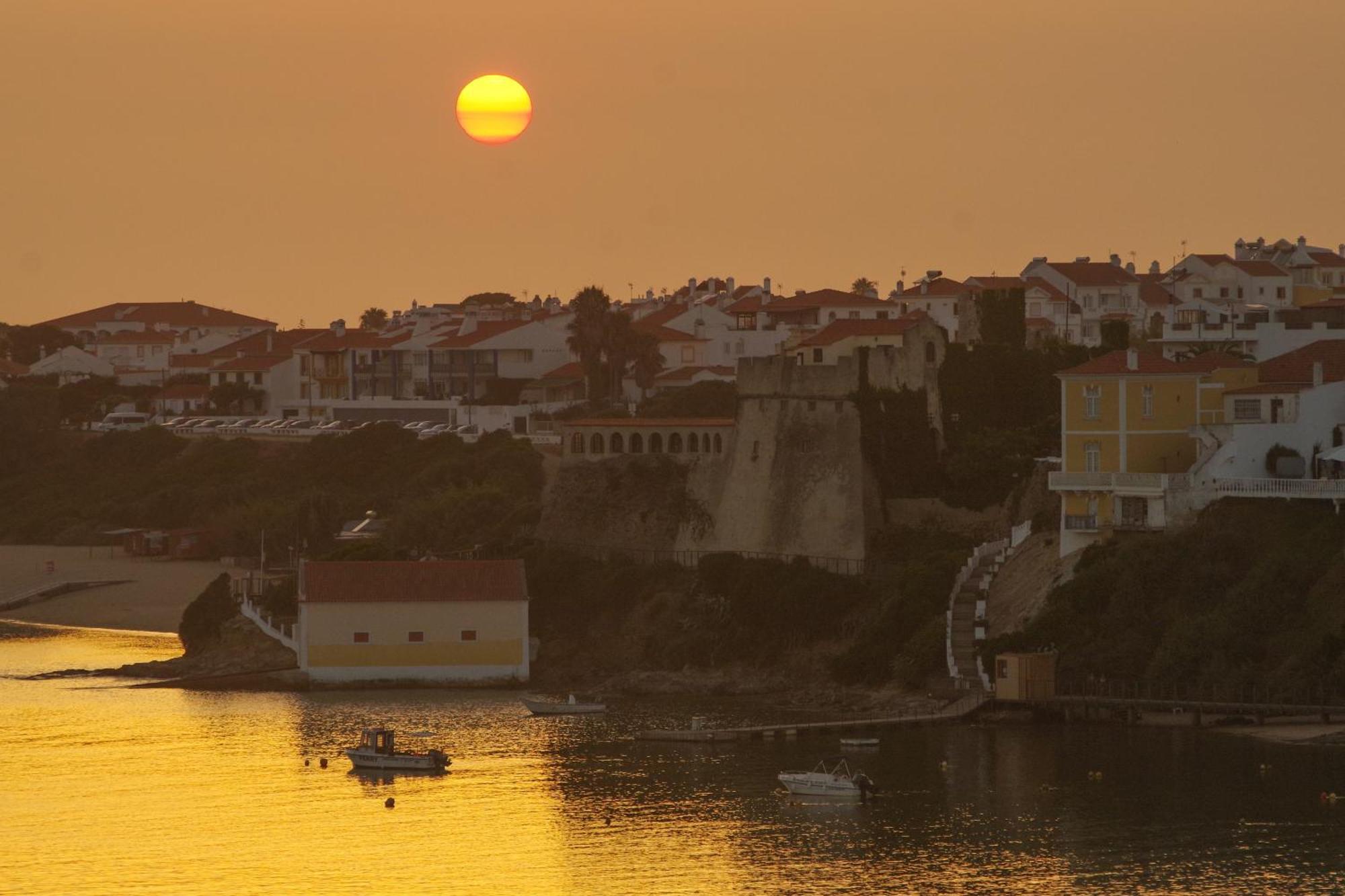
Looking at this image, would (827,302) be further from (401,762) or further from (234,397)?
(401,762)

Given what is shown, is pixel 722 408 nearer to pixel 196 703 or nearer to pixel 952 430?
pixel 952 430

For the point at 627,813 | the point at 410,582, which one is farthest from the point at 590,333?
the point at 627,813

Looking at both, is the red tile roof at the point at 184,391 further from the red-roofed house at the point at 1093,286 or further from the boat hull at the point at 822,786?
the boat hull at the point at 822,786

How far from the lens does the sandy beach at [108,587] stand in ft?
327

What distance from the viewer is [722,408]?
373 ft

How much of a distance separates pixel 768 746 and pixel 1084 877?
16.4 metres

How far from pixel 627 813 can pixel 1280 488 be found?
2108 cm

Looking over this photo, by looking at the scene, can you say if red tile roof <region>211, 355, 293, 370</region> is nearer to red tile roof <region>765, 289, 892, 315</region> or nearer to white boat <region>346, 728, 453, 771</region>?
red tile roof <region>765, 289, 892, 315</region>

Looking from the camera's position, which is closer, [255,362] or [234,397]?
[234,397]

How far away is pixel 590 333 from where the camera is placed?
410 feet

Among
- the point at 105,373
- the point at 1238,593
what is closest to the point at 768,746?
the point at 1238,593

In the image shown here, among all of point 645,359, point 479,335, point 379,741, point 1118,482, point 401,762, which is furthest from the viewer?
point 479,335

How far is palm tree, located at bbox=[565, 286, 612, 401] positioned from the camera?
125000mm

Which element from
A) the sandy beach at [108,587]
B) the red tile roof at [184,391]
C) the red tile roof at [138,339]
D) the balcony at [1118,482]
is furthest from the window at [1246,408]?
the red tile roof at [138,339]
